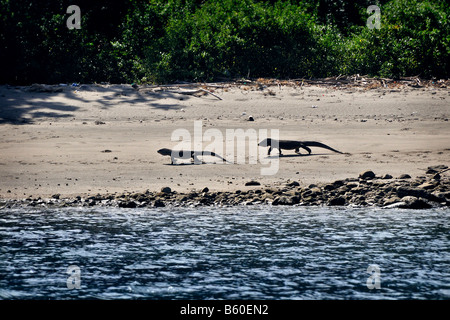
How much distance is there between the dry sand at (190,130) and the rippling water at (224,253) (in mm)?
1391

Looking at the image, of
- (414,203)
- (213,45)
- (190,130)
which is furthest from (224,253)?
(213,45)

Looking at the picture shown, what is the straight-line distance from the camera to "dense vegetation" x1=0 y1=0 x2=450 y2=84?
19.2 meters

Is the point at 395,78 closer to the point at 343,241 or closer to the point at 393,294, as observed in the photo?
the point at 343,241

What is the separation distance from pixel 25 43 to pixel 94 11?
164 inches

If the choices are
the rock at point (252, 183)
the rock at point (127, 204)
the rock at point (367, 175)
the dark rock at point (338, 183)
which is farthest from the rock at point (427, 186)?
the rock at point (127, 204)

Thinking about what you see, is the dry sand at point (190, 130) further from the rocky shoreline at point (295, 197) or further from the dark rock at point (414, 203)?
the dark rock at point (414, 203)

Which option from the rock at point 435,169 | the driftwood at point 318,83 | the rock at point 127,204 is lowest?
the rock at point 127,204

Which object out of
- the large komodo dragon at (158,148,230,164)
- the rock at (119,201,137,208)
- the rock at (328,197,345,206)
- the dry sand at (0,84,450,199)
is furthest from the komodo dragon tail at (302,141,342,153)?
the rock at (119,201,137,208)

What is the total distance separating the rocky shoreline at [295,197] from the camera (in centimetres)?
1118

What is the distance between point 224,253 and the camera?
858cm

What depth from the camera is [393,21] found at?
20.4m

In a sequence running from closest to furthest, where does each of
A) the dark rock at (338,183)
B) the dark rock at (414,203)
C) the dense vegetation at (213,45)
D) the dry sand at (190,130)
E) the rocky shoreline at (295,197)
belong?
the dark rock at (414,203) → the rocky shoreline at (295,197) → the dark rock at (338,183) → the dry sand at (190,130) → the dense vegetation at (213,45)

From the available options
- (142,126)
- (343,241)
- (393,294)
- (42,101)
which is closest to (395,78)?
(142,126)

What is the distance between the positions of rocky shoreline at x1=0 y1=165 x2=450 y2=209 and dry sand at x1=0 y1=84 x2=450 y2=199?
32 cm
